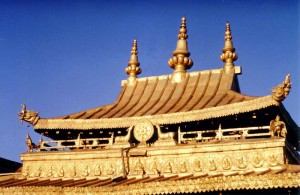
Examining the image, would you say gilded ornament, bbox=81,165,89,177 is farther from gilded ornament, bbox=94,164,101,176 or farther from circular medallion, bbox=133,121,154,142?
circular medallion, bbox=133,121,154,142

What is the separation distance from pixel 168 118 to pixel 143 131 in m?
1.17

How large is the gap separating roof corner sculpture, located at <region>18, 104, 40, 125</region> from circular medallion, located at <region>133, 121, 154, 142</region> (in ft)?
12.5

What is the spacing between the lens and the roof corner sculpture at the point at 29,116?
1806cm

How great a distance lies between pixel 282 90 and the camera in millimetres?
14859

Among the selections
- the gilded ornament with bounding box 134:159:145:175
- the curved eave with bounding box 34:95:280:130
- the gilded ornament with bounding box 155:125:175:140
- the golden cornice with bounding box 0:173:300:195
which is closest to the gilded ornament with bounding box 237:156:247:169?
the golden cornice with bounding box 0:173:300:195

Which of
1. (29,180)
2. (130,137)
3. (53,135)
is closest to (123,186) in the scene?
(130,137)

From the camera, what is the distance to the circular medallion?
54.5ft

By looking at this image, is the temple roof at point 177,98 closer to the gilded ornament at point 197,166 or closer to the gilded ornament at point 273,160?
the gilded ornament at point 273,160

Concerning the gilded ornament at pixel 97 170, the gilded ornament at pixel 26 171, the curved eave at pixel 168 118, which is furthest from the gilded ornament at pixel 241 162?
the gilded ornament at pixel 26 171

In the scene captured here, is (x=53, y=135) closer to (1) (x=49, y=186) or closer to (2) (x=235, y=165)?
(1) (x=49, y=186)

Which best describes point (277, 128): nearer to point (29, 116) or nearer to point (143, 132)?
point (143, 132)

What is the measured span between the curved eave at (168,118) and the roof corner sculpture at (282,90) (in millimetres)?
291

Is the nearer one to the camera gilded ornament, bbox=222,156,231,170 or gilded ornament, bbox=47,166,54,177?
gilded ornament, bbox=222,156,231,170

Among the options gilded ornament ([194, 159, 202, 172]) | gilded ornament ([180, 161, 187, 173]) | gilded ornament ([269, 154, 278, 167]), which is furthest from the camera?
gilded ornament ([180, 161, 187, 173])
